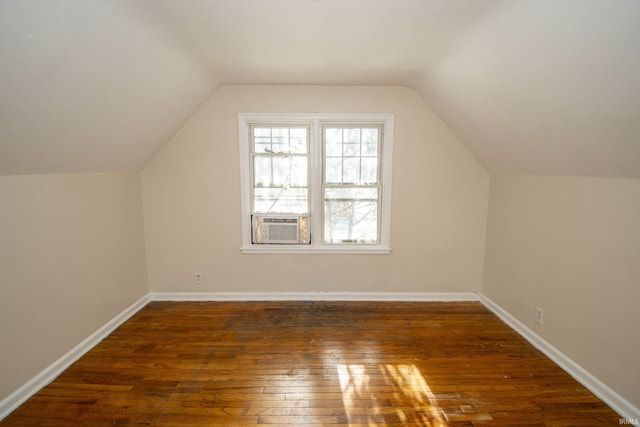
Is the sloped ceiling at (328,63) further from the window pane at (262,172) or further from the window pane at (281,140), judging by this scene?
the window pane at (262,172)

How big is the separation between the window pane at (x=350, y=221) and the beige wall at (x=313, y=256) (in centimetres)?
Result: 23

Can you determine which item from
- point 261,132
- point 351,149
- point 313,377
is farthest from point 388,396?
point 261,132

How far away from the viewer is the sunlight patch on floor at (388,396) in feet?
5.45

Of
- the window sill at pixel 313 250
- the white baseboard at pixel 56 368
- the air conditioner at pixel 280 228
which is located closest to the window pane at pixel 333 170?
the air conditioner at pixel 280 228

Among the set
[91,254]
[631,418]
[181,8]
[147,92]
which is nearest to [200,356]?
[91,254]

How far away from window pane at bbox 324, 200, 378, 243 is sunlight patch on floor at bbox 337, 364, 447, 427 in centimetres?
144

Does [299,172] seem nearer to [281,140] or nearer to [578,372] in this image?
[281,140]

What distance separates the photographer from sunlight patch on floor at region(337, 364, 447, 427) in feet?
5.45

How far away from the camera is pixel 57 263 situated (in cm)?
203

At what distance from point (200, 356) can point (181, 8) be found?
2.48 metres

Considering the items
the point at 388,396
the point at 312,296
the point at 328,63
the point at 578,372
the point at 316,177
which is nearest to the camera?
the point at 388,396

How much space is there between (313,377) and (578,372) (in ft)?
6.45

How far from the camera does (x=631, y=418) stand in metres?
1.63

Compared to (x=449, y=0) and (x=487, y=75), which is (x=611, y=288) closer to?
(x=487, y=75)
